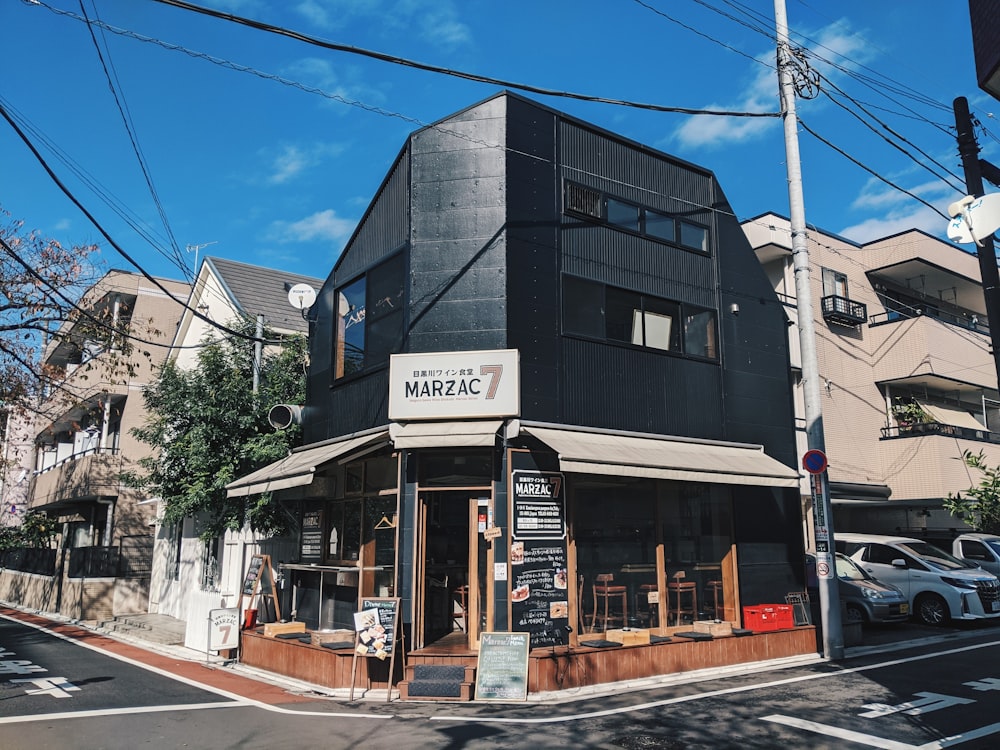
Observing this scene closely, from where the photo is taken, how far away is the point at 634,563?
12.3 meters

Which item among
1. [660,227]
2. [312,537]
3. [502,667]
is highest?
[660,227]

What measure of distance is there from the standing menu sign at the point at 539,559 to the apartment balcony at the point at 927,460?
17.2m

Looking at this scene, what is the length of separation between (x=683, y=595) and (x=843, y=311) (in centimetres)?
1569

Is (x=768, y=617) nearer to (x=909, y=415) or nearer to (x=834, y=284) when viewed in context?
(x=909, y=415)

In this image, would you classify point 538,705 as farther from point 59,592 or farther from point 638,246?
point 59,592

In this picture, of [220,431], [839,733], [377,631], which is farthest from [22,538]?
[839,733]

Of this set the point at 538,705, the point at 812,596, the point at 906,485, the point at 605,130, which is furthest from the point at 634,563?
the point at 906,485

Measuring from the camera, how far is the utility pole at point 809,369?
1277 centimetres

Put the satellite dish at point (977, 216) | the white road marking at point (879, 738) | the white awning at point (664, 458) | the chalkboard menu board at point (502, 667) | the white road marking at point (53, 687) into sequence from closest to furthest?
the satellite dish at point (977, 216), the white road marking at point (879, 738), the chalkboard menu board at point (502, 667), the white road marking at point (53, 687), the white awning at point (664, 458)

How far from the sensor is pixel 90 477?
26.0 meters

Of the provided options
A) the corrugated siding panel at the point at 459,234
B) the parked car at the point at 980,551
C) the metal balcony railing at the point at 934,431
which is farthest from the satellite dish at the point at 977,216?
the metal balcony railing at the point at 934,431

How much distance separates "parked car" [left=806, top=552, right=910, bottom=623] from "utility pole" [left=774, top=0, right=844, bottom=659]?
2.85 metres

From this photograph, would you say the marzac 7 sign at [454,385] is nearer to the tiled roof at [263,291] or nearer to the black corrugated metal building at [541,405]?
the black corrugated metal building at [541,405]

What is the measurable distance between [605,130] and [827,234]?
49.0ft
